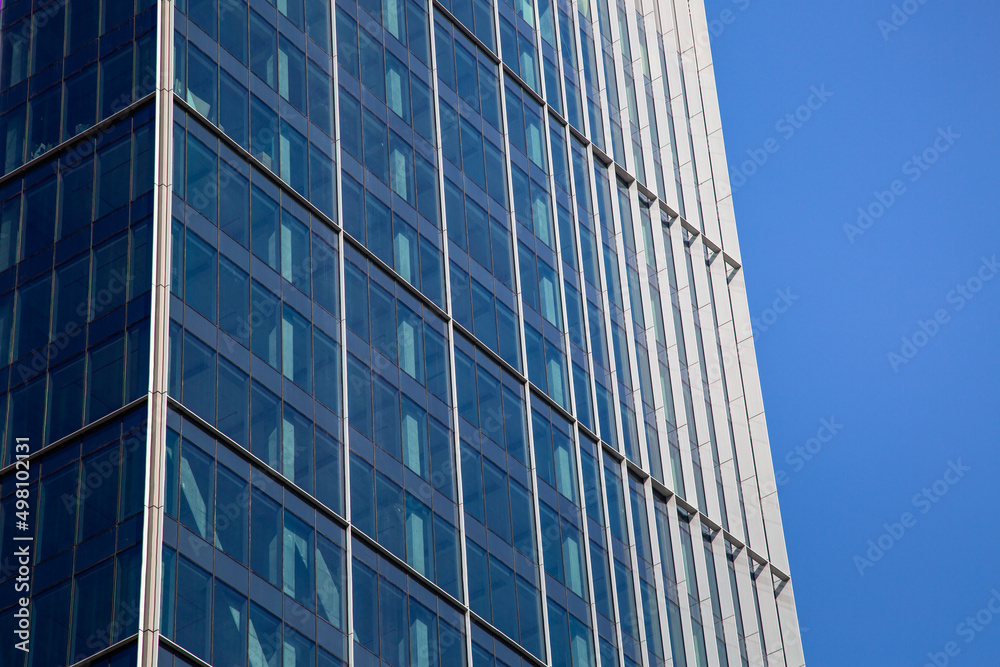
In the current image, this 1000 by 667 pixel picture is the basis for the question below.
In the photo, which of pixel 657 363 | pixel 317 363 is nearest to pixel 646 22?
pixel 657 363

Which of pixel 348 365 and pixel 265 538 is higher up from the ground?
pixel 348 365

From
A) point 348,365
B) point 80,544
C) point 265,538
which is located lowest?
point 80,544

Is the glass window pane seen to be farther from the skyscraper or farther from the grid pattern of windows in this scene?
the grid pattern of windows

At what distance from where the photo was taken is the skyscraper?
44156 millimetres

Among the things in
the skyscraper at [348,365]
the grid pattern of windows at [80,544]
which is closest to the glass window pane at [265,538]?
the skyscraper at [348,365]

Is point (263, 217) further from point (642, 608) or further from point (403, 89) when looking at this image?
point (642, 608)

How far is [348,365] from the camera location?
51594 millimetres

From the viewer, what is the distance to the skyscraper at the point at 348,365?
145 feet

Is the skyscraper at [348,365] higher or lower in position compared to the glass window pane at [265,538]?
higher

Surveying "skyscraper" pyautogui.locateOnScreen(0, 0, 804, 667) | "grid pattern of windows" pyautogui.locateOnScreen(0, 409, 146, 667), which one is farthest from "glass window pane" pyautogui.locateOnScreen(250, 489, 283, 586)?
"grid pattern of windows" pyautogui.locateOnScreen(0, 409, 146, 667)

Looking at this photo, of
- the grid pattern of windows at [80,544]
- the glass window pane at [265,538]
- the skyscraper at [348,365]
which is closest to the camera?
the grid pattern of windows at [80,544]

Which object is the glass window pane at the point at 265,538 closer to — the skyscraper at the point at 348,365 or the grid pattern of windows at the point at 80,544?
the skyscraper at the point at 348,365

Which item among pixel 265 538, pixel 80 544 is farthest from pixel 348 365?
pixel 80 544

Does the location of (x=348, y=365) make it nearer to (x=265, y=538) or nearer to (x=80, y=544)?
(x=265, y=538)
